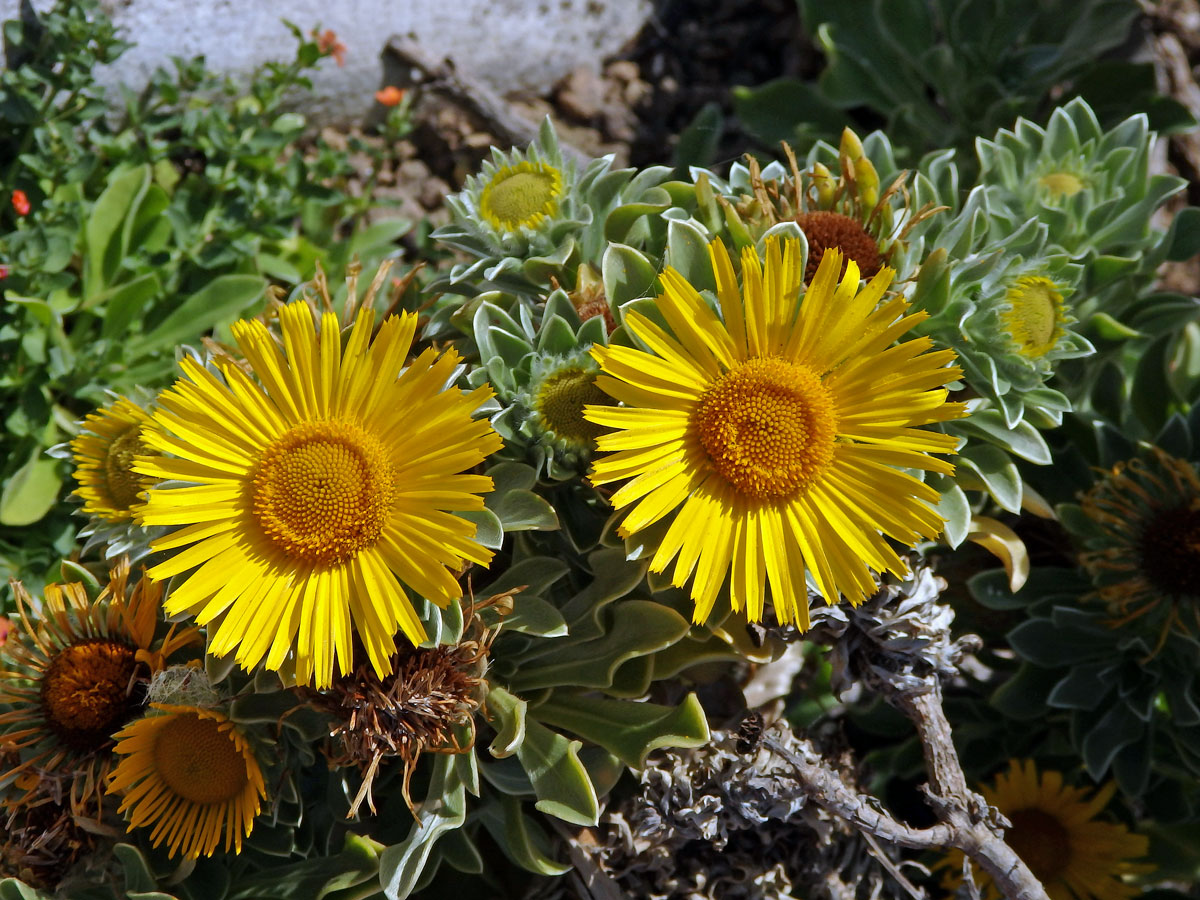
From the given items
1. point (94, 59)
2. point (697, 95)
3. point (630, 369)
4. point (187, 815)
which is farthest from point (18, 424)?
point (697, 95)

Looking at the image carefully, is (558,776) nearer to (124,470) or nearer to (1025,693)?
(124,470)

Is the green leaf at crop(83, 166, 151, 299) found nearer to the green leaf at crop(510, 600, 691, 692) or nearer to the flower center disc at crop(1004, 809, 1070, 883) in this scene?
the green leaf at crop(510, 600, 691, 692)

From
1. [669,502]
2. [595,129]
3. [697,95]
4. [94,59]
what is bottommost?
[669,502]

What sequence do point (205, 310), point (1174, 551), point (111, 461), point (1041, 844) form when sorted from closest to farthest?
1. point (111, 461)
2. point (1174, 551)
3. point (1041, 844)
4. point (205, 310)

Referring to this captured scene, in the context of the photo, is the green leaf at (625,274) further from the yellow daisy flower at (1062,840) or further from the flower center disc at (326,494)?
the yellow daisy flower at (1062,840)

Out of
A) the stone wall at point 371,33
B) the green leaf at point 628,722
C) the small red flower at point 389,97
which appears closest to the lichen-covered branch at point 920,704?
the green leaf at point 628,722

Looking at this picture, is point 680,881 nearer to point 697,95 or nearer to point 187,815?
point 187,815

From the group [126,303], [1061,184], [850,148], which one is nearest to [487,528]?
[850,148]
